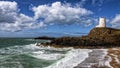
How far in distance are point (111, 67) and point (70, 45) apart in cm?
4304

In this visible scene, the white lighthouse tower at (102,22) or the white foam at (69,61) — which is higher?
the white lighthouse tower at (102,22)

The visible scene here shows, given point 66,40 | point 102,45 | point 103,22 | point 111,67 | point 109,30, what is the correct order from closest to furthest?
point 111,67, point 102,45, point 66,40, point 109,30, point 103,22

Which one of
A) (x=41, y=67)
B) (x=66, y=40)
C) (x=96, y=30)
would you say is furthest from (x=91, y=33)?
(x=41, y=67)

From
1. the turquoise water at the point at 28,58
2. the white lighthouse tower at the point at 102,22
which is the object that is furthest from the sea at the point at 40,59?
the white lighthouse tower at the point at 102,22

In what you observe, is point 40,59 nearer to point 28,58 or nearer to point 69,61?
point 28,58

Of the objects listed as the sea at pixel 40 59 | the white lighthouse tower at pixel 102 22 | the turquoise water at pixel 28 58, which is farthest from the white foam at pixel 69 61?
the white lighthouse tower at pixel 102 22

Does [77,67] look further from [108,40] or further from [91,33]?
[91,33]

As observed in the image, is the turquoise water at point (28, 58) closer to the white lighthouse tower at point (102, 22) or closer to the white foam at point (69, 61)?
the white foam at point (69, 61)

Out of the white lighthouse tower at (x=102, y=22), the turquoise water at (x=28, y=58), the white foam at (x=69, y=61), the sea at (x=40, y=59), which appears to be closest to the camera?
the white foam at (x=69, y=61)

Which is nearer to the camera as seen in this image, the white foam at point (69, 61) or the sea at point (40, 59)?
the white foam at point (69, 61)

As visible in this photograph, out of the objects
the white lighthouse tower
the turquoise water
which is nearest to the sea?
the turquoise water

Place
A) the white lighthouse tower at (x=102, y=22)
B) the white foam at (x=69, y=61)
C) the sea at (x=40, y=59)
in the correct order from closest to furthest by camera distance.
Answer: the white foam at (x=69, y=61) → the sea at (x=40, y=59) → the white lighthouse tower at (x=102, y=22)

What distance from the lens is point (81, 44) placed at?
66438mm

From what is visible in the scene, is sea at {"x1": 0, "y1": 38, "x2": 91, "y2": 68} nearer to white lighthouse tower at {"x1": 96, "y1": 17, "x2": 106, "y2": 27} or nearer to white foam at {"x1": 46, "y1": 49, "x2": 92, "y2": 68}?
white foam at {"x1": 46, "y1": 49, "x2": 92, "y2": 68}
